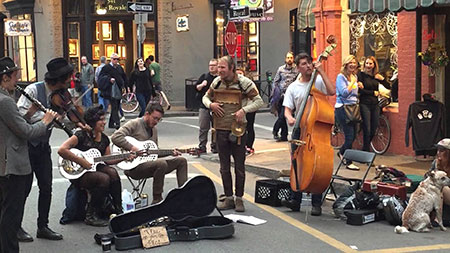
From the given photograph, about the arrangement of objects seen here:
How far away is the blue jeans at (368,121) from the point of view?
11062 millimetres

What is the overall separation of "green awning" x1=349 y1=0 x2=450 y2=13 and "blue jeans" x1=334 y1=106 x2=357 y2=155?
1.89 meters

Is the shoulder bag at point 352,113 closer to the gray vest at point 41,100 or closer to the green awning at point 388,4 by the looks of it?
the green awning at point 388,4

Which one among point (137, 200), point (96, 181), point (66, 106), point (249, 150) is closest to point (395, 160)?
point (249, 150)

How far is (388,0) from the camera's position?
911cm

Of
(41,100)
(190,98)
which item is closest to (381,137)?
(41,100)

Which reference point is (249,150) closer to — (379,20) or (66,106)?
(379,20)

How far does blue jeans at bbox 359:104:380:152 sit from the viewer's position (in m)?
11.1

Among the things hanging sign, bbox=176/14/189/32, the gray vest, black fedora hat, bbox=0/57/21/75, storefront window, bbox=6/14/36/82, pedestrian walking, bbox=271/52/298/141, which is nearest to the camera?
black fedora hat, bbox=0/57/21/75

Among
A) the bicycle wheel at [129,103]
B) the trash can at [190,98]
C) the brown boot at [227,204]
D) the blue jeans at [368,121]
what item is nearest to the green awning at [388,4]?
the blue jeans at [368,121]

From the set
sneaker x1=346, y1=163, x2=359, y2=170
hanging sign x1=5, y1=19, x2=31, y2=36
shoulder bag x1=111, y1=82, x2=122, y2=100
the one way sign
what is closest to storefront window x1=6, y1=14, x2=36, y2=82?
hanging sign x1=5, y1=19, x2=31, y2=36

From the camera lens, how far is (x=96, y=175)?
292 inches

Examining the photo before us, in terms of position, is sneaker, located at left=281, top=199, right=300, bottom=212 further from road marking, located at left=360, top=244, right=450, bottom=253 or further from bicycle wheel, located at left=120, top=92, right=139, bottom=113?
bicycle wheel, located at left=120, top=92, right=139, bottom=113

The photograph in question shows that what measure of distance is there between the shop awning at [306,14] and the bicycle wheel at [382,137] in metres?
2.79

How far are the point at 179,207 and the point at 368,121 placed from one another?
5.08 metres
